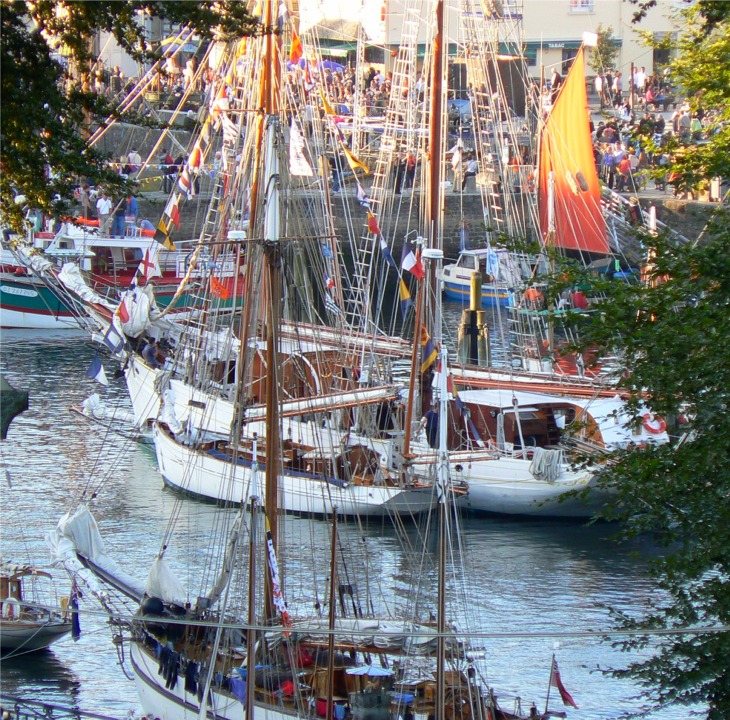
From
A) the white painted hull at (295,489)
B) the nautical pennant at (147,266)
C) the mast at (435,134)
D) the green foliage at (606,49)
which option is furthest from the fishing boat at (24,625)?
the green foliage at (606,49)

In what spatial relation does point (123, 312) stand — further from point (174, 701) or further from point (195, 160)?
point (174, 701)

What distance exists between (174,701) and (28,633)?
3.64 meters

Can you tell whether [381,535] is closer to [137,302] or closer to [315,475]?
[315,475]

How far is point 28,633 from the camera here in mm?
21656

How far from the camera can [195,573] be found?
83.0 feet

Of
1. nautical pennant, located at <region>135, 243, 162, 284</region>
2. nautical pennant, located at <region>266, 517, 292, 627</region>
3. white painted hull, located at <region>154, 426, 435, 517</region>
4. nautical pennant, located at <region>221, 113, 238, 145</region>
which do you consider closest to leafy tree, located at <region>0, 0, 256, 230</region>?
nautical pennant, located at <region>266, 517, 292, 627</region>

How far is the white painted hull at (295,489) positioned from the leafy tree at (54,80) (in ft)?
45.5

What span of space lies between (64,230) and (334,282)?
18688 millimetres

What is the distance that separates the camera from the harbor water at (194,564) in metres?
21.2

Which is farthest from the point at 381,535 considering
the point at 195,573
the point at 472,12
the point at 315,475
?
the point at 472,12

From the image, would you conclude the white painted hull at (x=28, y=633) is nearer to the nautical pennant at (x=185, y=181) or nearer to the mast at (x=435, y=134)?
the nautical pennant at (x=185, y=181)

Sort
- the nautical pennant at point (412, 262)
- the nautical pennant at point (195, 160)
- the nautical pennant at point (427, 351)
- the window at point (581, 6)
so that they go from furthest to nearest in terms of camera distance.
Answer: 1. the window at point (581, 6)
2. the nautical pennant at point (195, 160)
3. the nautical pennant at point (427, 351)
4. the nautical pennant at point (412, 262)

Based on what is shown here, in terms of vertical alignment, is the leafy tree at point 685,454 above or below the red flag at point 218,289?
below

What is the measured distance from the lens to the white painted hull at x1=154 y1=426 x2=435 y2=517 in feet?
95.6
